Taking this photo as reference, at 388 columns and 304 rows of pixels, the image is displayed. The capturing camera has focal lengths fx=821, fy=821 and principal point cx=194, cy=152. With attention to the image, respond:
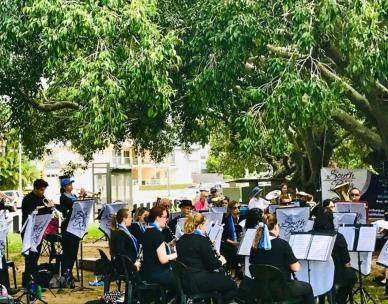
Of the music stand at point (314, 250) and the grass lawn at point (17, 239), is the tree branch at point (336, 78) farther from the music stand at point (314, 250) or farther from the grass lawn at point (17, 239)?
the grass lawn at point (17, 239)

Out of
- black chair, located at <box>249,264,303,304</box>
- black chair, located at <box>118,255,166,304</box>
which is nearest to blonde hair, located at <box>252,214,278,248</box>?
black chair, located at <box>249,264,303,304</box>

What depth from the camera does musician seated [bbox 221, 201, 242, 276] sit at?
1505cm

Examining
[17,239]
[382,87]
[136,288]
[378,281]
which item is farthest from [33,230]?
[17,239]

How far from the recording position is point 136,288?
1097cm

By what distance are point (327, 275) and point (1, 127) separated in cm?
1474

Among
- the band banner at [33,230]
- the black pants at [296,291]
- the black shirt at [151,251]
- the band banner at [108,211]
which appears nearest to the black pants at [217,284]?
the black pants at [296,291]

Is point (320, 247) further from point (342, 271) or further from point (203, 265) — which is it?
point (203, 265)

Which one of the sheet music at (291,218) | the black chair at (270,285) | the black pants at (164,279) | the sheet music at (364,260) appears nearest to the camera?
the black chair at (270,285)

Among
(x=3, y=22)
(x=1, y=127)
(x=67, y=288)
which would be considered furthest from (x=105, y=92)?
(x=1, y=127)

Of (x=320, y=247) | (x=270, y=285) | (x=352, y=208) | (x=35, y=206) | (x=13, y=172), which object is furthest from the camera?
(x=13, y=172)

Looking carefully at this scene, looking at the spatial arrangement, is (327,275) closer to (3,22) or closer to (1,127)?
(3,22)

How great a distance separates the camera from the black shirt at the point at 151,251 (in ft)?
35.8

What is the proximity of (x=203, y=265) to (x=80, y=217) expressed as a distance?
423 cm

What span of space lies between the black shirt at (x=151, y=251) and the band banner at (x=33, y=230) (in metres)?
2.17
